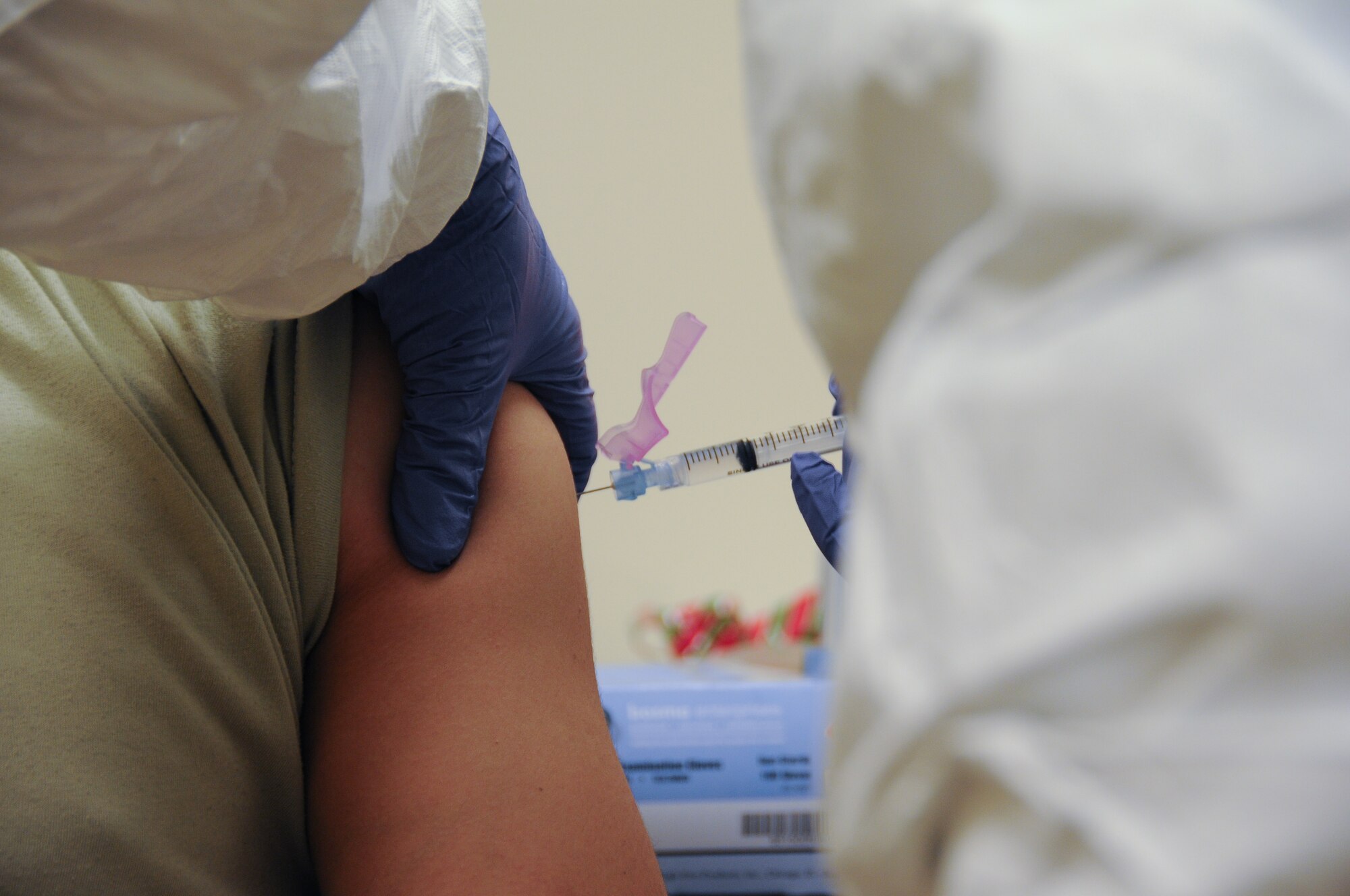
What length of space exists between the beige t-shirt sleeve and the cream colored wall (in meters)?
1.29

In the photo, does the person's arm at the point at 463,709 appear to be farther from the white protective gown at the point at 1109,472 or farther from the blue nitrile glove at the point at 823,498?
the white protective gown at the point at 1109,472

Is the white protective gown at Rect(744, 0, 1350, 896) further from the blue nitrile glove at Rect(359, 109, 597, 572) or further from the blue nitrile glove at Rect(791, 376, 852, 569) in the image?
the blue nitrile glove at Rect(791, 376, 852, 569)

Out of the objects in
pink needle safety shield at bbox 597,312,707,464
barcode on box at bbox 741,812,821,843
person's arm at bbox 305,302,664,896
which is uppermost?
pink needle safety shield at bbox 597,312,707,464

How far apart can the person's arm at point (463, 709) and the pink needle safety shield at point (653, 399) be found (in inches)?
11.1

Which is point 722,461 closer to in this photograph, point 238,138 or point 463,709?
point 463,709

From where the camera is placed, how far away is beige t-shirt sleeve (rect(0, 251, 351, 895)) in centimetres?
54

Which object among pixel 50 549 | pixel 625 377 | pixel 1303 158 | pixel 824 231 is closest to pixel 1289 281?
pixel 1303 158

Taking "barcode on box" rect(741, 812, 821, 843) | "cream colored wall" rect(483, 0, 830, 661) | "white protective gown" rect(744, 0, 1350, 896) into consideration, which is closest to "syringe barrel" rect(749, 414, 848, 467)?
"barcode on box" rect(741, 812, 821, 843)

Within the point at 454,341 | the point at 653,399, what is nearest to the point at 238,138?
the point at 454,341

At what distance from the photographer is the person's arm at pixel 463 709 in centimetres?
66

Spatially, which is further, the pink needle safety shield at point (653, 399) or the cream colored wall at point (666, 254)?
the cream colored wall at point (666, 254)

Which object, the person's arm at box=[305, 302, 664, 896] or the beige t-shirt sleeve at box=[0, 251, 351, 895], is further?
the person's arm at box=[305, 302, 664, 896]

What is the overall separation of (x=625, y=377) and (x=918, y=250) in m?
1.75

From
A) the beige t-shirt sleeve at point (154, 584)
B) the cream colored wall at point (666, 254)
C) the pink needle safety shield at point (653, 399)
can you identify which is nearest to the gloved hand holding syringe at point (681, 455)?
the pink needle safety shield at point (653, 399)
